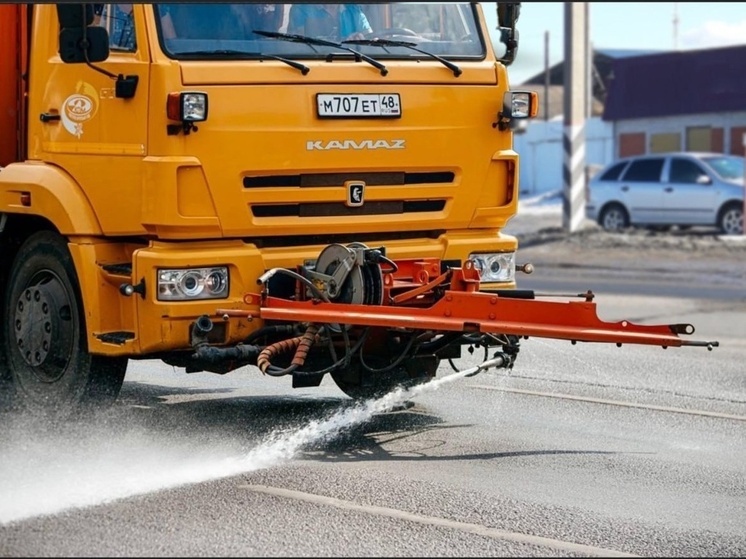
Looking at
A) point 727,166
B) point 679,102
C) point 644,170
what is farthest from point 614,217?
point 679,102

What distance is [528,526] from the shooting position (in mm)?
5992

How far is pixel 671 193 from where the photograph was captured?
2675cm

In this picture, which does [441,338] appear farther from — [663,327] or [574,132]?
[574,132]

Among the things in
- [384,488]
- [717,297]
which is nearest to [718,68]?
[717,297]

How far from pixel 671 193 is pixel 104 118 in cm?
2033

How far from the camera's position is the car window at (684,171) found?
2652cm

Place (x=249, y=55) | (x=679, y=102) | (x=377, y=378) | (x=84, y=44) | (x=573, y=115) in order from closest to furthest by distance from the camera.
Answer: (x=84, y=44) → (x=249, y=55) → (x=377, y=378) → (x=573, y=115) → (x=679, y=102)

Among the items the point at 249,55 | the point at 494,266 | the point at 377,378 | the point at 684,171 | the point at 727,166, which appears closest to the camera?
the point at 249,55

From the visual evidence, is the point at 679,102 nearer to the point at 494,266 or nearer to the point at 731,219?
the point at 731,219

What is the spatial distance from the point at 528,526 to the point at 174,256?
98.3 inches

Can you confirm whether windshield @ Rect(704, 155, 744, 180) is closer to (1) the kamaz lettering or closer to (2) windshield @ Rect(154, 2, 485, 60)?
(2) windshield @ Rect(154, 2, 485, 60)

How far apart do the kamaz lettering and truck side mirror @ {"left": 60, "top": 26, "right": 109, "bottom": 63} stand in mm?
1190

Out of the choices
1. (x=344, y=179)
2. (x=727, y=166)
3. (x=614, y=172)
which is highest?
(x=727, y=166)

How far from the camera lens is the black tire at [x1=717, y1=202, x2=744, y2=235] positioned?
84.9ft
